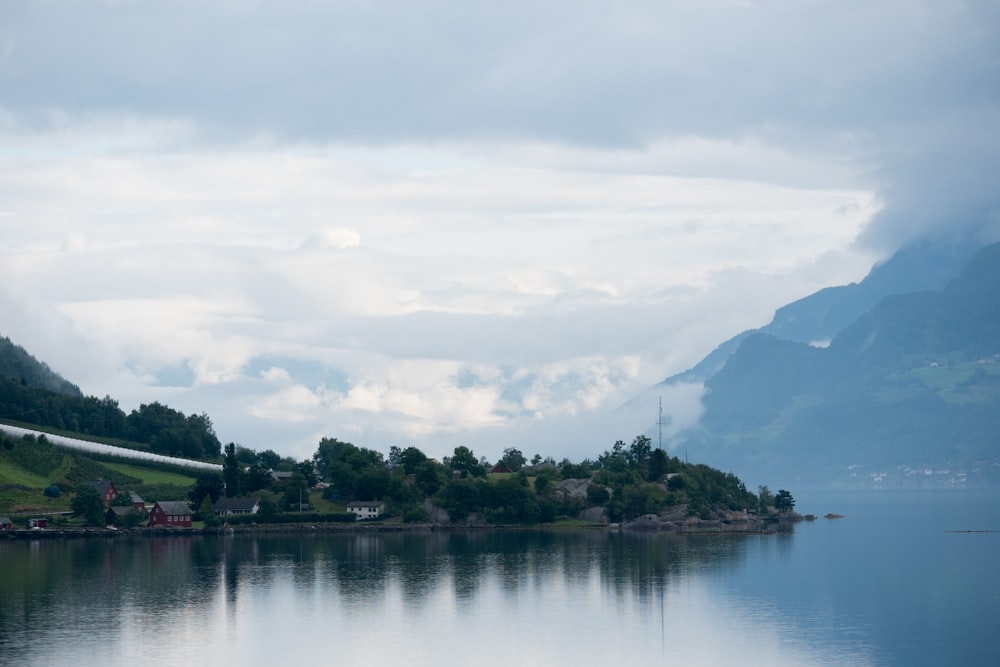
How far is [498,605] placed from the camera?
10369 centimetres

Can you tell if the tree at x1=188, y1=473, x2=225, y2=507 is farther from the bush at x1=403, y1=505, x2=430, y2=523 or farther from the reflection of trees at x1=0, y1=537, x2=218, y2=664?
the reflection of trees at x1=0, y1=537, x2=218, y2=664

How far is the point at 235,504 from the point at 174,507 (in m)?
9.43

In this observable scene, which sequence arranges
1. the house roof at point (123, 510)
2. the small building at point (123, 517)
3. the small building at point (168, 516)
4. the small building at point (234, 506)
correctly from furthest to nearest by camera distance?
the small building at point (234, 506) → the small building at point (168, 516) → the house roof at point (123, 510) → the small building at point (123, 517)

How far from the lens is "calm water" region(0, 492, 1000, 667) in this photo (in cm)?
8394

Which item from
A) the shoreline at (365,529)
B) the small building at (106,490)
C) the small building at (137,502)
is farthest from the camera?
the small building at (137,502)

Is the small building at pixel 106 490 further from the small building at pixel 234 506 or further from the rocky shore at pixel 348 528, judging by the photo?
the small building at pixel 234 506

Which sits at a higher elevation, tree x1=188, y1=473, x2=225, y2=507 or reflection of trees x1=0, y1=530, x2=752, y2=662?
tree x1=188, y1=473, x2=225, y2=507

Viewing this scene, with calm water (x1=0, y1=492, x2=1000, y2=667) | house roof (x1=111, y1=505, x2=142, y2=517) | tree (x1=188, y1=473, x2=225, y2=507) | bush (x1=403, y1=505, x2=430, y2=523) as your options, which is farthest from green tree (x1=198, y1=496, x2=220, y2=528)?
bush (x1=403, y1=505, x2=430, y2=523)

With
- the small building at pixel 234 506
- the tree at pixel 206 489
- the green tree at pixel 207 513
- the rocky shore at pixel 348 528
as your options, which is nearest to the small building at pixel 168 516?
the green tree at pixel 207 513

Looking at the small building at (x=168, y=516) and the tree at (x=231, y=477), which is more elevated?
the tree at (x=231, y=477)

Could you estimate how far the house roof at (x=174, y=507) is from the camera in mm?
185625

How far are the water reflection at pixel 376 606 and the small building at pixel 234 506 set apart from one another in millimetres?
34881

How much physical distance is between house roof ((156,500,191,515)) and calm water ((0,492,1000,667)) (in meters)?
27.0

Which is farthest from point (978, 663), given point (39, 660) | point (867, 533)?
point (867, 533)
